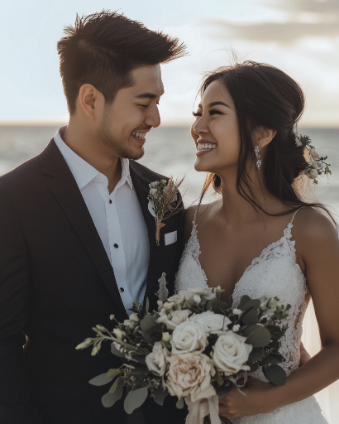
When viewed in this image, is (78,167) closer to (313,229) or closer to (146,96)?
(146,96)

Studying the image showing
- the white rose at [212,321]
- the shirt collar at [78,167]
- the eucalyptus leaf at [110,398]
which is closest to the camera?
the white rose at [212,321]

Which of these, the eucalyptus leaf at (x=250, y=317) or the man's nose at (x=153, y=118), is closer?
the eucalyptus leaf at (x=250, y=317)

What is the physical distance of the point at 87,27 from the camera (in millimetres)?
2658

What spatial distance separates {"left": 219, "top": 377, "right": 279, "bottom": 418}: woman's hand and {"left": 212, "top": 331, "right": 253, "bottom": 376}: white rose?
1.22ft

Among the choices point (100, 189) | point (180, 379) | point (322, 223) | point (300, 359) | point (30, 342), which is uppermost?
point (100, 189)

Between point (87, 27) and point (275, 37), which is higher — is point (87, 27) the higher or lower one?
the lower one

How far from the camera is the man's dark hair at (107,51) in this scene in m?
2.60

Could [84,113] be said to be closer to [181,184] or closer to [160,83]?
[160,83]

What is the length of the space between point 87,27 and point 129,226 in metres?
1.32

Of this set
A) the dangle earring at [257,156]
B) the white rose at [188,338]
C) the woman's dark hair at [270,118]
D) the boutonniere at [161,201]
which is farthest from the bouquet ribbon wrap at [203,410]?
the dangle earring at [257,156]

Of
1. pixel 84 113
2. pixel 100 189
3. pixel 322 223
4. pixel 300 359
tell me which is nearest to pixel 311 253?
pixel 322 223

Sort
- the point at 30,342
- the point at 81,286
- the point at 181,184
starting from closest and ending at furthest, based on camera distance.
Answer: the point at 81,286, the point at 30,342, the point at 181,184

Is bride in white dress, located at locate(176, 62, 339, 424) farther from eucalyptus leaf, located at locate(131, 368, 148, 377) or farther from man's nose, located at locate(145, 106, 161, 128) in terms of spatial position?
eucalyptus leaf, located at locate(131, 368, 148, 377)

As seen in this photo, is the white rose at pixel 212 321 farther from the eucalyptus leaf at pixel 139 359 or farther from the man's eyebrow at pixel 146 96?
the man's eyebrow at pixel 146 96
